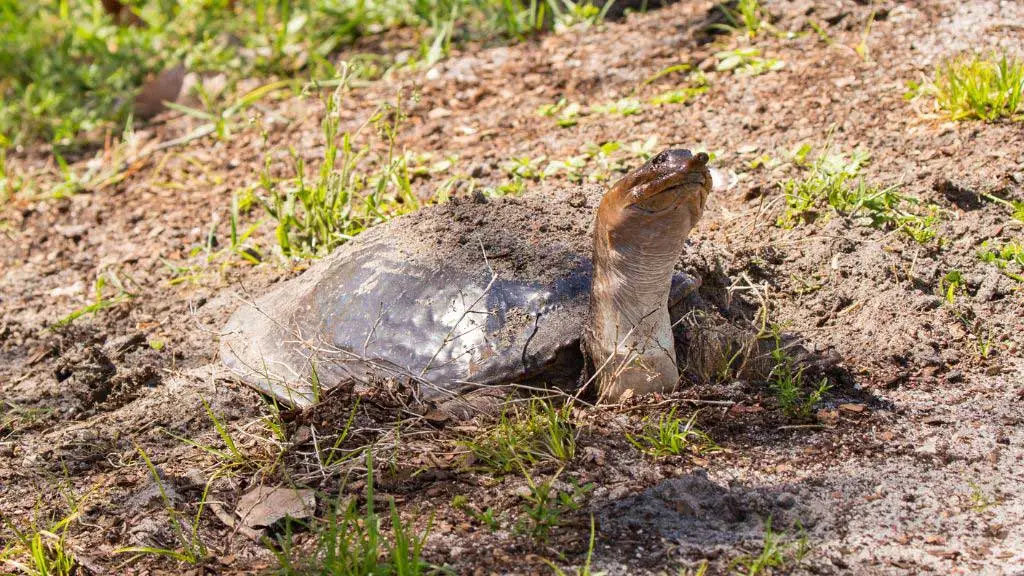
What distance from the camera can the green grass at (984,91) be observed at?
12.8 ft

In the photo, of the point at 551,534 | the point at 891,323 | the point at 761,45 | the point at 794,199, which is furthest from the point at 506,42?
the point at 551,534

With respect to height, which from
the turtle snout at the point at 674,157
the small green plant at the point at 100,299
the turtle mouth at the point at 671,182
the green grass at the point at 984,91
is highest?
the turtle snout at the point at 674,157

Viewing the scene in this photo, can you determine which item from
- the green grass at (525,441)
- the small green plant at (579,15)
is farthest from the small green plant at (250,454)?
the small green plant at (579,15)

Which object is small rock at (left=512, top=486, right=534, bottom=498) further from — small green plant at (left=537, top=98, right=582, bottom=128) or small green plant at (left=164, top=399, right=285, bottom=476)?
small green plant at (left=537, top=98, right=582, bottom=128)

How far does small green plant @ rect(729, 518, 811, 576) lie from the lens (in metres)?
2.10

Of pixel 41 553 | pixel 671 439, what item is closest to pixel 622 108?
pixel 671 439

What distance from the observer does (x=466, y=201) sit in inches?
132

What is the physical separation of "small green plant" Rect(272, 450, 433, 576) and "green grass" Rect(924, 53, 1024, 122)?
2.95m

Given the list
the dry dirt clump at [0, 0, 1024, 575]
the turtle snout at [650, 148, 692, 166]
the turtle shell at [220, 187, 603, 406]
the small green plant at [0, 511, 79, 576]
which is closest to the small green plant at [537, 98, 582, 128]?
the dry dirt clump at [0, 0, 1024, 575]

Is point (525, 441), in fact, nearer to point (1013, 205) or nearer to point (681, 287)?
point (681, 287)

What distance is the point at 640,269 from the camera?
269cm

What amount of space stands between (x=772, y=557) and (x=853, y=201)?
1908 mm

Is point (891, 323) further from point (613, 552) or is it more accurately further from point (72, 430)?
point (72, 430)

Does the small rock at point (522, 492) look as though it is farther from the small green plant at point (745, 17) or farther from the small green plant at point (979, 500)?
the small green plant at point (745, 17)
